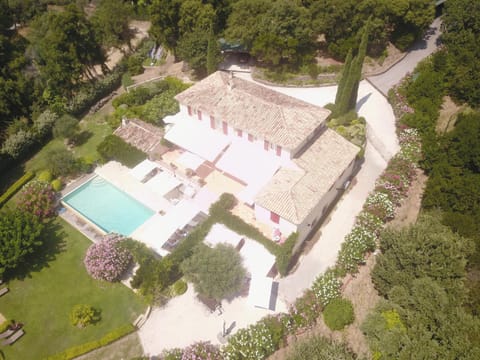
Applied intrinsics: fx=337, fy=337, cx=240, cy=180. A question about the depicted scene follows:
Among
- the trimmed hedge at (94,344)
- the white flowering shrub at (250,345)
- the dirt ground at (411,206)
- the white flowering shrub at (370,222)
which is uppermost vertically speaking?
the white flowering shrub at (370,222)

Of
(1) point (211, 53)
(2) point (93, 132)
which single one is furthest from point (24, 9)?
(1) point (211, 53)

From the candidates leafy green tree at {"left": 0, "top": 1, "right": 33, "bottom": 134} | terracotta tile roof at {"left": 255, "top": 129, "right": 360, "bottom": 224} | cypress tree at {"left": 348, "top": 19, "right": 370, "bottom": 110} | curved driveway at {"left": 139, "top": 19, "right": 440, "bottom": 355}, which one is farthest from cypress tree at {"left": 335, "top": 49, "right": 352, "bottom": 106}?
leafy green tree at {"left": 0, "top": 1, "right": 33, "bottom": 134}

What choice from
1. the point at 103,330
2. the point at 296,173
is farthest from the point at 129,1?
the point at 103,330

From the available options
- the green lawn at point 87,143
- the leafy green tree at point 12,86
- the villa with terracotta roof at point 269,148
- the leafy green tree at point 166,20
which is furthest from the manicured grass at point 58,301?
the leafy green tree at point 166,20

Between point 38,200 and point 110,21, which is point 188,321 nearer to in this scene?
point 38,200

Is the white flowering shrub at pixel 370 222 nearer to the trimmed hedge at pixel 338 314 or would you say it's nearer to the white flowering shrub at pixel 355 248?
the white flowering shrub at pixel 355 248

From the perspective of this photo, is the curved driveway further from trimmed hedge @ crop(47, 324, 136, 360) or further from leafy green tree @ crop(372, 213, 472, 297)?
leafy green tree @ crop(372, 213, 472, 297)

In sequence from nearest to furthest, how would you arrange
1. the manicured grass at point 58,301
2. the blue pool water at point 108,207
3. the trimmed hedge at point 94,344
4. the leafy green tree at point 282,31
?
the trimmed hedge at point 94,344 < the manicured grass at point 58,301 < the blue pool water at point 108,207 < the leafy green tree at point 282,31
